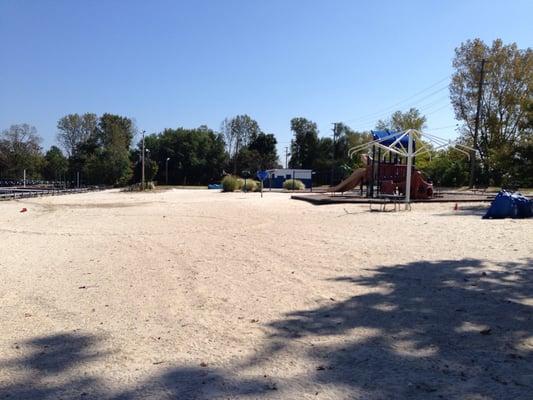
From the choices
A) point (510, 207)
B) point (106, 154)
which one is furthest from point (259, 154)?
point (510, 207)

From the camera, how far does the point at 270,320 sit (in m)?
5.09

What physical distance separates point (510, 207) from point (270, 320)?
12.5 m

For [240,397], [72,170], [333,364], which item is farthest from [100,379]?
[72,170]

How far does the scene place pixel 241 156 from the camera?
9981cm

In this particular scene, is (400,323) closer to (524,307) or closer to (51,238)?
(524,307)

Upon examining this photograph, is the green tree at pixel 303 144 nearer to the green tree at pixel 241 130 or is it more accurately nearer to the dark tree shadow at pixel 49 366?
the green tree at pixel 241 130

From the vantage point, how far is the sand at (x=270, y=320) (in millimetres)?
3539

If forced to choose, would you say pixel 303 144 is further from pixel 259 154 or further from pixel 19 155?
pixel 19 155

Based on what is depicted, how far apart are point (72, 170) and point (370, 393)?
95.3 m

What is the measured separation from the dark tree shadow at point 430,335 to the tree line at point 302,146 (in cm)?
1903

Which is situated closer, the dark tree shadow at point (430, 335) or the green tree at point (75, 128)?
the dark tree shadow at point (430, 335)

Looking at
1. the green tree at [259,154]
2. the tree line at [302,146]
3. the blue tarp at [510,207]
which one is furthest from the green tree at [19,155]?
the blue tarp at [510,207]

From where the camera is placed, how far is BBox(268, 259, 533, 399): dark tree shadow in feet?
11.6

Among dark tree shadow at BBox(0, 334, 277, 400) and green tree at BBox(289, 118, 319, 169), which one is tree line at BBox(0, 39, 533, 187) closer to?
green tree at BBox(289, 118, 319, 169)
